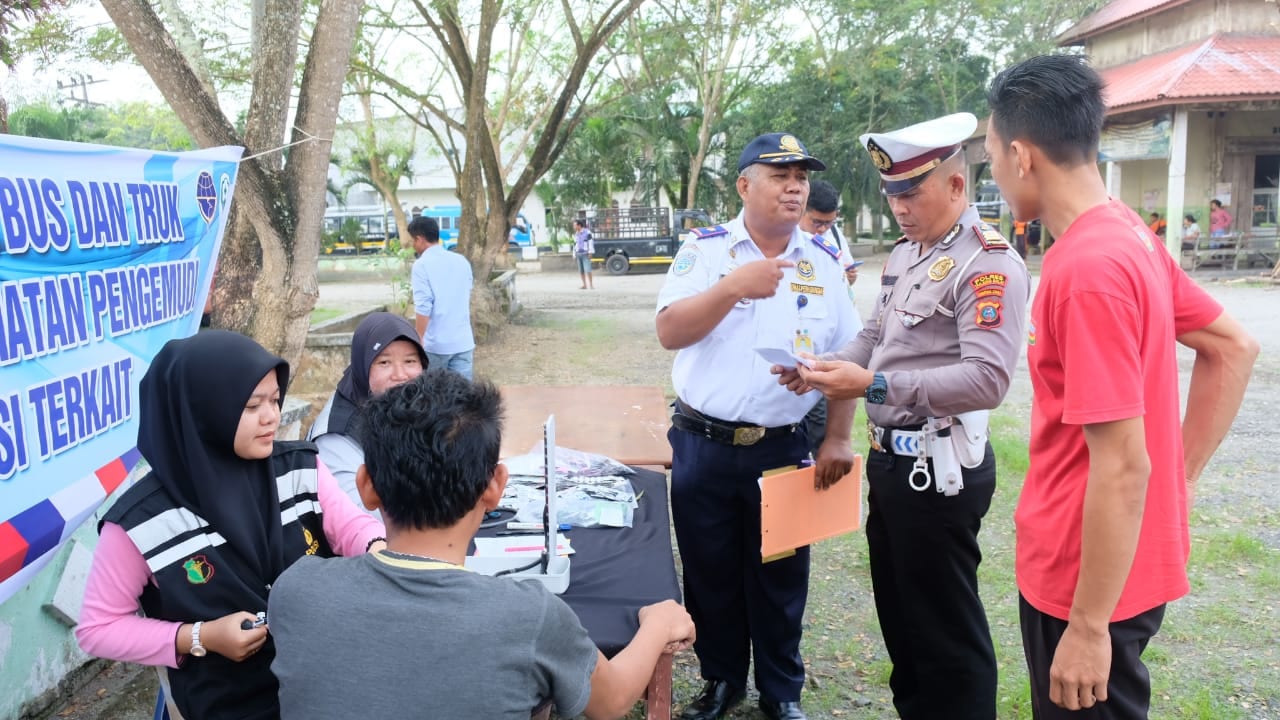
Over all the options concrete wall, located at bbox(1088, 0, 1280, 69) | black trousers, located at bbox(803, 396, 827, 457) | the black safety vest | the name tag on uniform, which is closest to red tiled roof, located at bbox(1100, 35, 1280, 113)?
concrete wall, located at bbox(1088, 0, 1280, 69)

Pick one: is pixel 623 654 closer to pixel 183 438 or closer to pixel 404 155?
pixel 183 438

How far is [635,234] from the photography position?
912 inches

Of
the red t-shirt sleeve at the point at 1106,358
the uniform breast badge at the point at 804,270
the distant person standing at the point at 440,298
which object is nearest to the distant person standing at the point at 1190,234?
the distant person standing at the point at 440,298

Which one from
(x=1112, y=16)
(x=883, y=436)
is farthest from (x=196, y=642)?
(x=1112, y=16)

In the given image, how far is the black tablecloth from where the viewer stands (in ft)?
6.77

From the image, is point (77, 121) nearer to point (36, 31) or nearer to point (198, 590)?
point (36, 31)

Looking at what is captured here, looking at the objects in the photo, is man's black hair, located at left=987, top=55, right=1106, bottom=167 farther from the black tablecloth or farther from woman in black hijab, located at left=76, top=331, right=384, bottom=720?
woman in black hijab, located at left=76, top=331, right=384, bottom=720

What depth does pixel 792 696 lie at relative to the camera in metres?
2.95

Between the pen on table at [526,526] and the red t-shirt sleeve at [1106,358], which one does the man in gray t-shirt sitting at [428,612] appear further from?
the pen on table at [526,526]

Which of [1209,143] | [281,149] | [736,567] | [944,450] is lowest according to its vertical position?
[736,567]

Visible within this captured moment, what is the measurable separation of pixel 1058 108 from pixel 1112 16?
21503 mm

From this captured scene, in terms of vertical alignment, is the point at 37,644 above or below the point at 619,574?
below

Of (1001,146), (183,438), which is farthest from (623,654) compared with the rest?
(1001,146)

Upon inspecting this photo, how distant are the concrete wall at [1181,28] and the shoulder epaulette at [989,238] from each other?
1823cm
